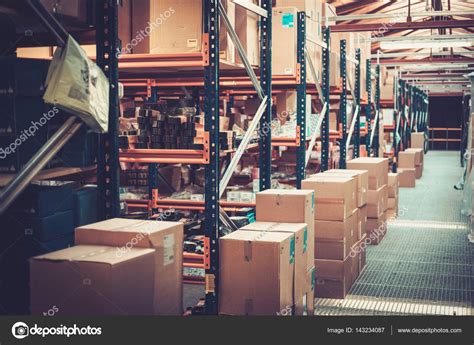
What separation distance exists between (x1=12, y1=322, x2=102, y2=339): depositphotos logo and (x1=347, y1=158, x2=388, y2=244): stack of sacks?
16.0 feet

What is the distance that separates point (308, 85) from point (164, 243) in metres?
4.04

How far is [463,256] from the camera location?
651cm

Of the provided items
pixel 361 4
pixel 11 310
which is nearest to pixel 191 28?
pixel 11 310

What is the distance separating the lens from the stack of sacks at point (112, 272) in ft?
7.44

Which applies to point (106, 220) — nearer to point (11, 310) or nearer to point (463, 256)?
point (11, 310)

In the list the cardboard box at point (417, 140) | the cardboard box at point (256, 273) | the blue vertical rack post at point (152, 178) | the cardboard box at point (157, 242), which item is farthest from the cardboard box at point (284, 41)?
the cardboard box at point (417, 140)

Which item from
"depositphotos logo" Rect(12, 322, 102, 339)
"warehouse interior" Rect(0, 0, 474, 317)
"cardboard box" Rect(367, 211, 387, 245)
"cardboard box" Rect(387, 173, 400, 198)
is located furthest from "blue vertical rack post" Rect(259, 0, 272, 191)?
"cardboard box" Rect(387, 173, 400, 198)

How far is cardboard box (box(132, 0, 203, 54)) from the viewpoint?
402 cm

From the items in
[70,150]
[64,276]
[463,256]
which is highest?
[70,150]

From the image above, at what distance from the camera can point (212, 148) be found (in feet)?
11.9

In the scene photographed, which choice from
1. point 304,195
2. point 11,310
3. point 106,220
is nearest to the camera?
point 11,310

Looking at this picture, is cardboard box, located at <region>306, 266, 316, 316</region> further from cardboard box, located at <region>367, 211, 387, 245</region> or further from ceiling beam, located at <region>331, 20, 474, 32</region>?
ceiling beam, located at <region>331, 20, 474, 32</region>

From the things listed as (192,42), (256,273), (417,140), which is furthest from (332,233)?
(417,140)

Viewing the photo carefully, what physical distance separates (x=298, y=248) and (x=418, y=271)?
2.66m
